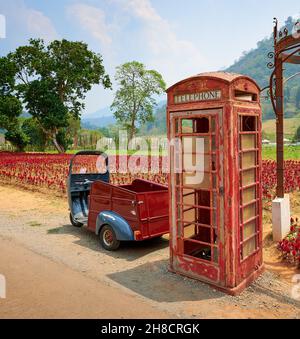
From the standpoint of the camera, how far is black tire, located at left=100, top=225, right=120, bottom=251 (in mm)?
7113

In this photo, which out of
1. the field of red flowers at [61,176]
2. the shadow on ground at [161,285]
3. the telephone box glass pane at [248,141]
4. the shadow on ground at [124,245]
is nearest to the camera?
the shadow on ground at [161,285]

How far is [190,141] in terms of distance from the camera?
578cm

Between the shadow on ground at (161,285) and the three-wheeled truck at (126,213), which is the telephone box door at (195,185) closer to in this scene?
the shadow on ground at (161,285)

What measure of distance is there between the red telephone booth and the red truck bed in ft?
3.23

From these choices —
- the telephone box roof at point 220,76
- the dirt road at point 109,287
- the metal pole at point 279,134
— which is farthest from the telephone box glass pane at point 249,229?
the telephone box roof at point 220,76

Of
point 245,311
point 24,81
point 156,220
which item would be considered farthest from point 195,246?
point 24,81

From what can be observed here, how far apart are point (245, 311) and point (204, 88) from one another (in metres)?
3.13

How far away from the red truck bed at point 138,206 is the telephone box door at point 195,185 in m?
1.01

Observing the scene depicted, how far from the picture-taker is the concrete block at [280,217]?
700 cm

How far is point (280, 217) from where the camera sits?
23.1 feet

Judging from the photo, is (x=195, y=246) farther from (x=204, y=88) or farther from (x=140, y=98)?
(x=140, y=98)

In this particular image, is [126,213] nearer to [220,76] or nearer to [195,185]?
[195,185]

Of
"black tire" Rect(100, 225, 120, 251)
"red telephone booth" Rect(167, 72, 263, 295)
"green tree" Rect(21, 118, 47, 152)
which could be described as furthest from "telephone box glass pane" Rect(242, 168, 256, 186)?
"green tree" Rect(21, 118, 47, 152)

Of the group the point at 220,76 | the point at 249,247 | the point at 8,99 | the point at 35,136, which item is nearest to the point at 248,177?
the point at 249,247
